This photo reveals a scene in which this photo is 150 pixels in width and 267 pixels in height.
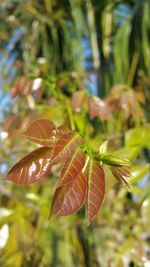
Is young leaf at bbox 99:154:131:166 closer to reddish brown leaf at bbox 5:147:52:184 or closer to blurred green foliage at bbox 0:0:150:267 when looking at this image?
reddish brown leaf at bbox 5:147:52:184

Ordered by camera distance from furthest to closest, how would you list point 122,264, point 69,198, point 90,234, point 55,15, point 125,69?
point 55,15 < point 125,69 < point 90,234 < point 122,264 < point 69,198

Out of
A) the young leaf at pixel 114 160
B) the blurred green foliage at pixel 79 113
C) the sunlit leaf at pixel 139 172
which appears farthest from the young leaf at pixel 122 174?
the sunlit leaf at pixel 139 172

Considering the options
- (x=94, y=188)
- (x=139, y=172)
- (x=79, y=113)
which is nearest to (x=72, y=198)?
(x=94, y=188)

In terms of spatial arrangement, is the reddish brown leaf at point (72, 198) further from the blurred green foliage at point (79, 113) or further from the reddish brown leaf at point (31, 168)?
the blurred green foliage at point (79, 113)

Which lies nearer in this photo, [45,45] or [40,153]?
[40,153]

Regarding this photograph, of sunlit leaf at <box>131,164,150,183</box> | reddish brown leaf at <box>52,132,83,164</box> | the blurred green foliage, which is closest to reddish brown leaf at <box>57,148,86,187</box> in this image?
reddish brown leaf at <box>52,132,83,164</box>

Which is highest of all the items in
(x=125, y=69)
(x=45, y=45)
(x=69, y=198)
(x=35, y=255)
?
(x=45, y=45)

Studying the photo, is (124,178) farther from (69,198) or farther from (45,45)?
(45,45)

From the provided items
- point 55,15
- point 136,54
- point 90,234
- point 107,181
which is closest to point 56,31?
point 55,15
